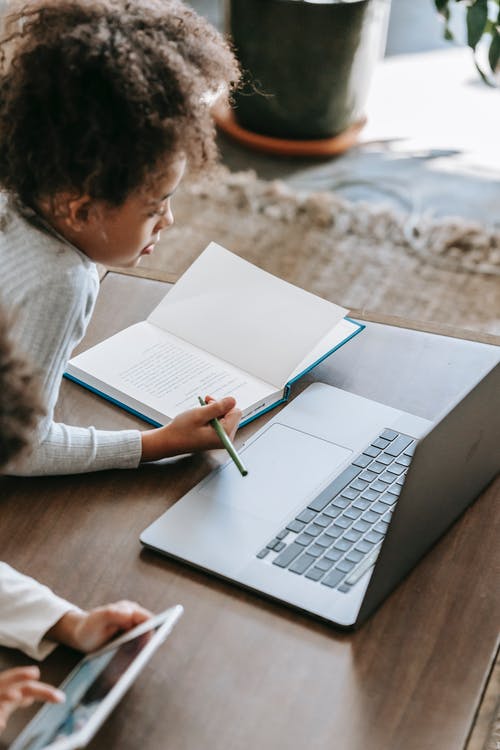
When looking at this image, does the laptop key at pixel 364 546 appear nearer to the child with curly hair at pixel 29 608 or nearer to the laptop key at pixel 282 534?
the laptop key at pixel 282 534

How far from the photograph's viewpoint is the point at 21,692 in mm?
672

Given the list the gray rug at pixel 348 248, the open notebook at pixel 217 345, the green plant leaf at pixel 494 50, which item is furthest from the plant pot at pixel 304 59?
the open notebook at pixel 217 345

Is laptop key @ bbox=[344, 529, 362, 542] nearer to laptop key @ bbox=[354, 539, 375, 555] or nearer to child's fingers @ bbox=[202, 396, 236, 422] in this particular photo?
laptop key @ bbox=[354, 539, 375, 555]

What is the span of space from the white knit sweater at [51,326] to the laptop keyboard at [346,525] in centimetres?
20

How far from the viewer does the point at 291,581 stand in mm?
813

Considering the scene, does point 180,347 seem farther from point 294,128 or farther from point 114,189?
point 294,128

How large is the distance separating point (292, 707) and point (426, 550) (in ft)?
0.72

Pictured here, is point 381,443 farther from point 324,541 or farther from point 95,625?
point 95,625

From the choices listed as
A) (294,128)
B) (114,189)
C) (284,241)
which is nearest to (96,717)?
(114,189)

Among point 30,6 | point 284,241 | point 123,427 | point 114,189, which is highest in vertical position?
point 30,6

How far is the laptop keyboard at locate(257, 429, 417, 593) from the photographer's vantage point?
2.72 feet

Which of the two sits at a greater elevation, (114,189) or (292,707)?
(114,189)

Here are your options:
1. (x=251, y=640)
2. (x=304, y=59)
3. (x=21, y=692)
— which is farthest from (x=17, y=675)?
(x=304, y=59)

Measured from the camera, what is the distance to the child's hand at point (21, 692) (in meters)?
0.66
